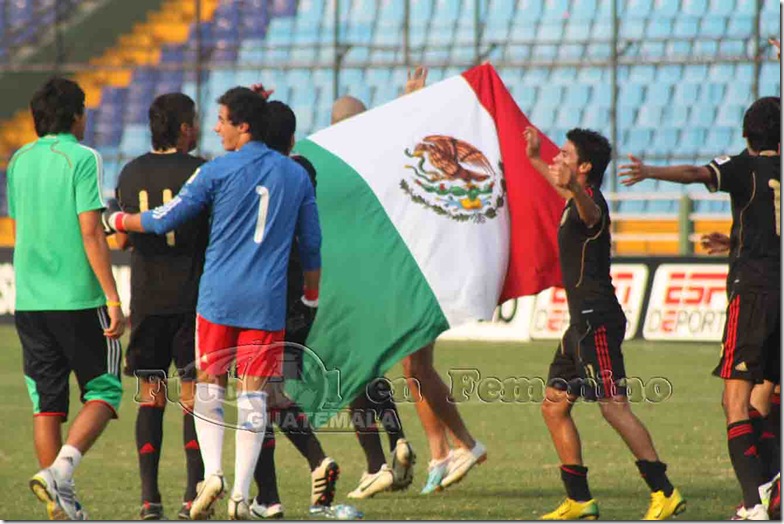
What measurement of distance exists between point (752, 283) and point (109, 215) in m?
3.14

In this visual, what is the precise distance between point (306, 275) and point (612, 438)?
4.28 m

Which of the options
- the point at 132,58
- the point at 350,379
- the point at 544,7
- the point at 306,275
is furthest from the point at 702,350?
the point at 132,58

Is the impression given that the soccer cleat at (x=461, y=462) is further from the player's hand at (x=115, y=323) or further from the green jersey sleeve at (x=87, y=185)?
the green jersey sleeve at (x=87, y=185)

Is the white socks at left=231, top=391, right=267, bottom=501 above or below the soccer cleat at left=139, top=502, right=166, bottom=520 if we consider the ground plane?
above

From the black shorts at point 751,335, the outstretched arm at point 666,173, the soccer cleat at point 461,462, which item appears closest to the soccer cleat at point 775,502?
the black shorts at point 751,335

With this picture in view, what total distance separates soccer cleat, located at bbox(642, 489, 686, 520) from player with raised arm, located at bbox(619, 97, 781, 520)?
291 mm

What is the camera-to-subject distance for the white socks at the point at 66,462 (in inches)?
A: 272

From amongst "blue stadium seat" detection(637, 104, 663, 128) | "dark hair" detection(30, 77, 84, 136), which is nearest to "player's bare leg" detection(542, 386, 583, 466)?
"dark hair" detection(30, 77, 84, 136)

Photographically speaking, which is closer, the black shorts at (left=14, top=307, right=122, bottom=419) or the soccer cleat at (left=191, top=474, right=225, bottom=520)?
the soccer cleat at (left=191, top=474, right=225, bottom=520)

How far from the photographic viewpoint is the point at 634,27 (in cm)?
2309

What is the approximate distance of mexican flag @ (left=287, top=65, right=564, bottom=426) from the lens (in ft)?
28.5

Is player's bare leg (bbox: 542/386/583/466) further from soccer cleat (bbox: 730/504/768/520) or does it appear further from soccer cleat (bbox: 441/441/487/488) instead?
soccer cleat (bbox: 441/441/487/488)

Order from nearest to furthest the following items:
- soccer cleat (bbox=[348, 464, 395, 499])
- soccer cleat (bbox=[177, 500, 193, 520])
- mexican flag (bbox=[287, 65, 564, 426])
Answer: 1. soccer cleat (bbox=[177, 500, 193, 520])
2. soccer cleat (bbox=[348, 464, 395, 499])
3. mexican flag (bbox=[287, 65, 564, 426])

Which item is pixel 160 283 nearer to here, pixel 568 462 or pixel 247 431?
pixel 247 431
